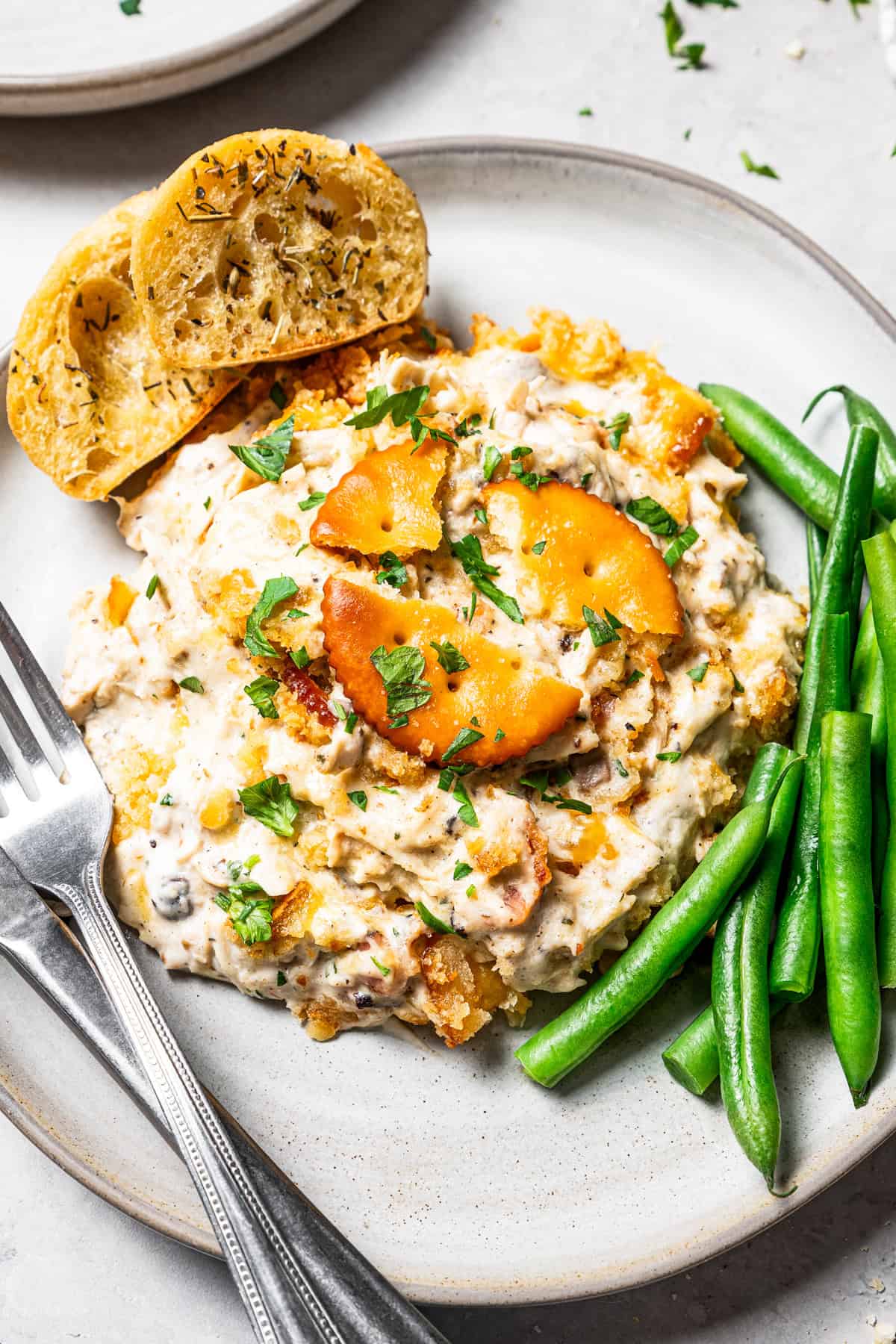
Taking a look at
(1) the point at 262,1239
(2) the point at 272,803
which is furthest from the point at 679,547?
(1) the point at 262,1239

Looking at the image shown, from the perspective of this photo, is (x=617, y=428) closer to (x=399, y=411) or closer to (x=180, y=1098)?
(x=399, y=411)

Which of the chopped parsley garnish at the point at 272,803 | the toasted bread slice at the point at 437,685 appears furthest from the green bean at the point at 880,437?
the chopped parsley garnish at the point at 272,803

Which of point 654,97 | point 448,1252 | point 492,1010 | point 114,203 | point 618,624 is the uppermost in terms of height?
point 114,203

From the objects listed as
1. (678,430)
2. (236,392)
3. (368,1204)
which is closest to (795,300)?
(678,430)

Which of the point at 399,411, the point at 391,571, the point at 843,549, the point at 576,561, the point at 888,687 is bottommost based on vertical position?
the point at 888,687

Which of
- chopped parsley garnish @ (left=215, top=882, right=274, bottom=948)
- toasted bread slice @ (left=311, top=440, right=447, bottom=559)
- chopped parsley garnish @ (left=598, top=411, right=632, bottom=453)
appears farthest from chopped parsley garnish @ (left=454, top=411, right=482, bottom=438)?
chopped parsley garnish @ (left=215, top=882, right=274, bottom=948)

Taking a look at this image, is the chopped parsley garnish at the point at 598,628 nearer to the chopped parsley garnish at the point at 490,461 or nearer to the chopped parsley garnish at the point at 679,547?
the chopped parsley garnish at the point at 679,547

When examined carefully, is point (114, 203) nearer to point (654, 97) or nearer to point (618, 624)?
point (654, 97)
